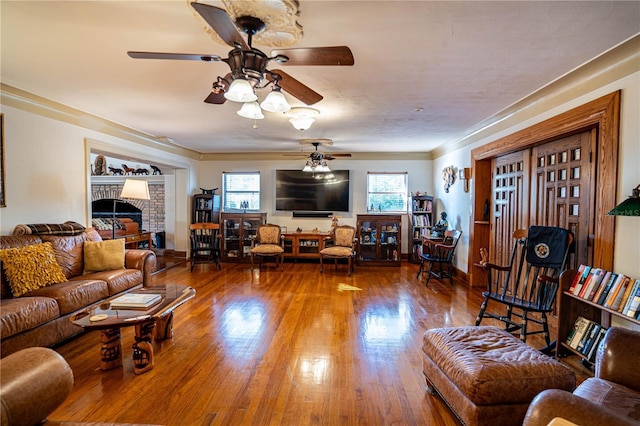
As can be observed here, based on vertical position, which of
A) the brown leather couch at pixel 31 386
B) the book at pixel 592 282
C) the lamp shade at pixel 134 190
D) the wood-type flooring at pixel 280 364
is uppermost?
the lamp shade at pixel 134 190

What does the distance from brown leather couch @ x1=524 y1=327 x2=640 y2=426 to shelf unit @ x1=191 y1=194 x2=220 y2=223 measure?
6.53 metres

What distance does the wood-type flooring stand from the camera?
186 centimetres

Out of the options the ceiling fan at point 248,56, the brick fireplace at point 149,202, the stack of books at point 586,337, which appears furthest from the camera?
the brick fireplace at point 149,202

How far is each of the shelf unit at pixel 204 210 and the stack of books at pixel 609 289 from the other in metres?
6.25

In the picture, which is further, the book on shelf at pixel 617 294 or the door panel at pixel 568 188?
the door panel at pixel 568 188

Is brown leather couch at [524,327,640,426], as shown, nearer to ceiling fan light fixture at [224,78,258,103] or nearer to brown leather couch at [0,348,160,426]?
brown leather couch at [0,348,160,426]

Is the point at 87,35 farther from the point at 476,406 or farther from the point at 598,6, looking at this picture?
the point at 476,406

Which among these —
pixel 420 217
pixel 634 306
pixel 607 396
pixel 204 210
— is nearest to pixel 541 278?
pixel 634 306

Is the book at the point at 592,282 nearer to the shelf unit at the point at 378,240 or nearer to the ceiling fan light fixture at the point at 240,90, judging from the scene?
the ceiling fan light fixture at the point at 240,90

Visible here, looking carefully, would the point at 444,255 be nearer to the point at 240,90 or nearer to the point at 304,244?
the point at 304,244

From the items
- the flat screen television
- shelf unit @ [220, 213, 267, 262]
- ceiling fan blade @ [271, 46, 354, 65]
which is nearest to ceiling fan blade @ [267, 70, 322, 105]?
ceiling fan blade @ [271, 46, 354, 65]

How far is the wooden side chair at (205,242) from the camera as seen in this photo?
5.92m

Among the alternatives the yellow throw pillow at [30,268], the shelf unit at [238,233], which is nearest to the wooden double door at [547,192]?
the shelf unit at [238,233]

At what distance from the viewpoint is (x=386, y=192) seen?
22.7 ft
